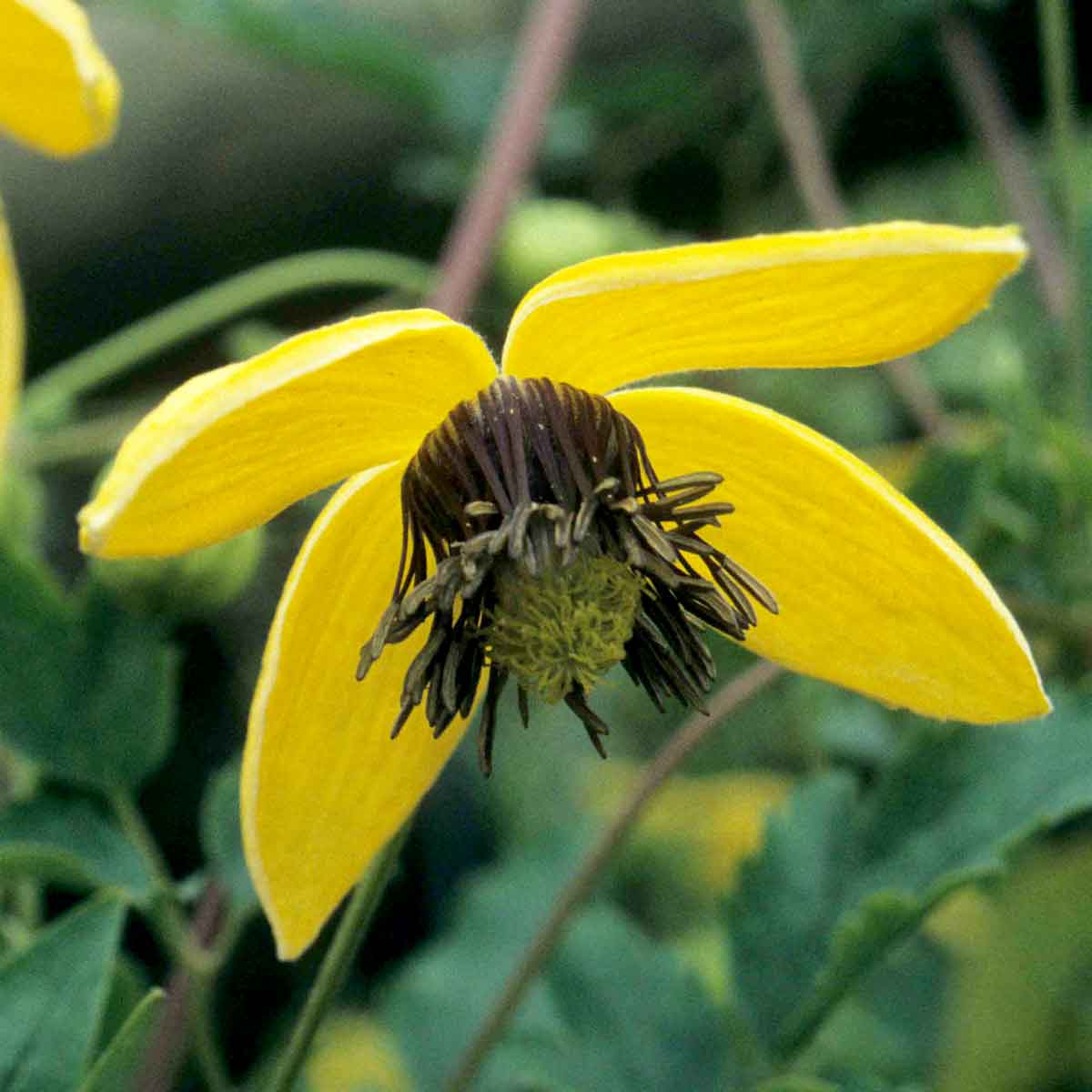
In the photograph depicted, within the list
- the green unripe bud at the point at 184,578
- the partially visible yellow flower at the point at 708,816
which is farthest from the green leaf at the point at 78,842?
the partially visible yellow flower at the point at 708,816

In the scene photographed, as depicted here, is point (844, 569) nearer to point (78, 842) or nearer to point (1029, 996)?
point (78, 842)

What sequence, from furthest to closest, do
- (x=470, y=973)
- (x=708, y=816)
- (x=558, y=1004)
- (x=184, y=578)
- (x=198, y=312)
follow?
(x=708, y=816) → (x=198, y=312) → (x=470, y=973) → (x=558, y=1004) → (x=184, y=578)

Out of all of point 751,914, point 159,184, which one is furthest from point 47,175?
point 751,914

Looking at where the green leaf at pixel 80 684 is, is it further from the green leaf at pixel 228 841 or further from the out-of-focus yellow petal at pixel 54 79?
the out-of-focus yellow petal at pixel 54 79

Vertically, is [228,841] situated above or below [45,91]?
below

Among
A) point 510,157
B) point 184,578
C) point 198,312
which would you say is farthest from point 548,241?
point 184,578

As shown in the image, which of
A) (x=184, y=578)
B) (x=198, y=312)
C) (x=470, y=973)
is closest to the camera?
(x=184, y=578)

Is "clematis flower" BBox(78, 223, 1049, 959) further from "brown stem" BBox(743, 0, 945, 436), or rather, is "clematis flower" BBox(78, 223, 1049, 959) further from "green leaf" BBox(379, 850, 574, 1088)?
"brown stem" BBox(743, 0, 945, 436)
